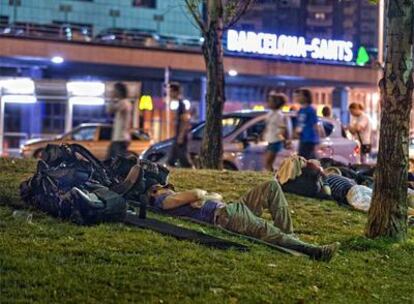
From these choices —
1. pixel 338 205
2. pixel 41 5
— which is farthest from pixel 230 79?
pixel 338 205

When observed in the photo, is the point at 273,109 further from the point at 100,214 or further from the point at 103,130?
the point at 103,130

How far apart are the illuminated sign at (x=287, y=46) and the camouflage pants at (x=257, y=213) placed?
992 inches

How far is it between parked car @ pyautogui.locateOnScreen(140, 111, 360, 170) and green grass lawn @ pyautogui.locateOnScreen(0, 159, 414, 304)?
7139 mm

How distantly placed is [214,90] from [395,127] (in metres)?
6.90

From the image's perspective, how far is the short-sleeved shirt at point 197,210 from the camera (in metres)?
8.05

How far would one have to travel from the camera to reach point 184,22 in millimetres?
44219

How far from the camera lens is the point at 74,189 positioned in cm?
752

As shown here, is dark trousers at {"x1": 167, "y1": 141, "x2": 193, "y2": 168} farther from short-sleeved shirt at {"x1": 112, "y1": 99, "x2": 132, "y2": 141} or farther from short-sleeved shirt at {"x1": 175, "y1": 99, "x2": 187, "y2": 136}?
short-sleeved shirt at {"x1": 112, "y1": 99, "x2": 132, "y2": 141}

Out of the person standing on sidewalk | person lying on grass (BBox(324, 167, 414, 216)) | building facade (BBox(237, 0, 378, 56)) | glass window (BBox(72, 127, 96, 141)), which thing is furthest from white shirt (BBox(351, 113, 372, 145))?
building facade (BBox(237, 0, 378, 56))

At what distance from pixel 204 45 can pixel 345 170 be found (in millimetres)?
4665

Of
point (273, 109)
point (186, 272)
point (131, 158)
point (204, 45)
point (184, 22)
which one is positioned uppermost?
point (184, 22)

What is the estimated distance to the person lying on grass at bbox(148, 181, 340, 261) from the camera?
7281mm

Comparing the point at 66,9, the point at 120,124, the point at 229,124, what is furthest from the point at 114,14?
the point at 120,124

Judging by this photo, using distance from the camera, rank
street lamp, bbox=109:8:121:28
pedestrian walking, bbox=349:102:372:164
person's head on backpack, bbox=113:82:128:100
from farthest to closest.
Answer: street lamp, bbox=109:8:121:28, pedestrian walking, bbox=349:102:372:164, person's head on backpack, bbox=113:82:128:100
